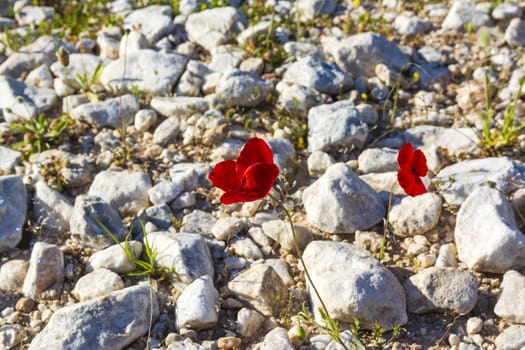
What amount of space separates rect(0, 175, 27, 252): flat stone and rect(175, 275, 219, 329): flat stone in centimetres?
139

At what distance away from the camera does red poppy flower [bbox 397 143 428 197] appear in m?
3.30

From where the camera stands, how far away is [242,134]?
4848 millimetres

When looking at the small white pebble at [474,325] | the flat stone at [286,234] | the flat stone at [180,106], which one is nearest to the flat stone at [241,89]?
the flat stone at [180,106]

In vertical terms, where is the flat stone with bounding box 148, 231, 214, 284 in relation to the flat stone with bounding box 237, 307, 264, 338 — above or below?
above

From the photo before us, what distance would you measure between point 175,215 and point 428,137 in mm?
2133

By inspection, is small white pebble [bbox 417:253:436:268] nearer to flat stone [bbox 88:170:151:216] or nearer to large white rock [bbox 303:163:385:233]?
large white rock [bbox 303:163:385:233]

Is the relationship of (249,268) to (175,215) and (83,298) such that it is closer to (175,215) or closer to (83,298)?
(175,215)

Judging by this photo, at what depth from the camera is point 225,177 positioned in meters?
2.78

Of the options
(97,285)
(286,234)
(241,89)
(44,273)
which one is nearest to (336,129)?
(241,89)

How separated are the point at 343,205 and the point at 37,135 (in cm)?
269

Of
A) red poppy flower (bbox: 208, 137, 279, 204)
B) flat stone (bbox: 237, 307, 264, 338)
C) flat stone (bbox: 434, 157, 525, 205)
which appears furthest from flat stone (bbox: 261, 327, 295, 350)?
flat stone (bbox: 434, 157, 525, 205)

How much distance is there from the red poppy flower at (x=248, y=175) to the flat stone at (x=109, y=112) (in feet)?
8.03

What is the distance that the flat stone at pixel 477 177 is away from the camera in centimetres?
406

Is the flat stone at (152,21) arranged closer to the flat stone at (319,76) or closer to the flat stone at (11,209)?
the flat stone at (319,76)
